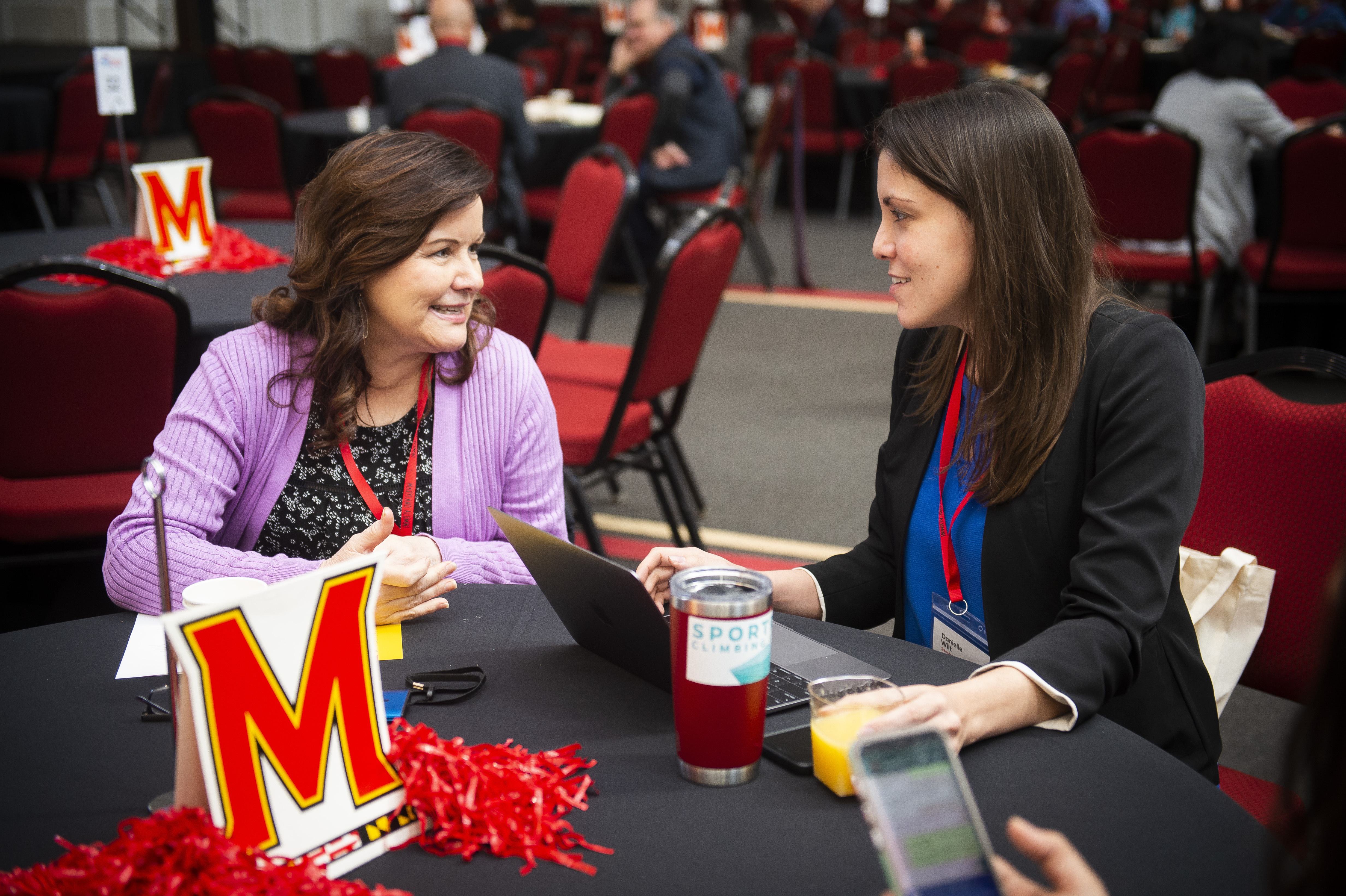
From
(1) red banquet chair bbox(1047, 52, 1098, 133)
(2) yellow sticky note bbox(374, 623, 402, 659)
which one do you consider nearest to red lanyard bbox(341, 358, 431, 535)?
(2) yellow sticky note bbox(374, 623, 402, 659)

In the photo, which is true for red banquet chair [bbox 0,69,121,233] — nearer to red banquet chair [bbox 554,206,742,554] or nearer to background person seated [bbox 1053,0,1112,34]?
red banquet chair [bbox 554,206,742,554]

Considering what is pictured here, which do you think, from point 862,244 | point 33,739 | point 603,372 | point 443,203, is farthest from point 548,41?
point 33,739

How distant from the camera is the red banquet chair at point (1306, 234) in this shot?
4.02 metres

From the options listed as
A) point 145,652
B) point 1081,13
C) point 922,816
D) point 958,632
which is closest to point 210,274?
point 145,652

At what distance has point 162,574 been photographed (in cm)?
92

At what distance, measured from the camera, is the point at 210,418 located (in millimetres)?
1580

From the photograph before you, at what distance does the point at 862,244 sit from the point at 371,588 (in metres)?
6.72

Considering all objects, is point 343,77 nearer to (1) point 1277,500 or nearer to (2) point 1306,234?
(2) point 1306,234

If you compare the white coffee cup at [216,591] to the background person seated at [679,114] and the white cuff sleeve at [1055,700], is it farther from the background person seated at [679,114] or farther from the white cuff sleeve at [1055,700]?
the background person seated at [679,114]

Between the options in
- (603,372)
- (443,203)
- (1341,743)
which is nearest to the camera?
(1341,743)

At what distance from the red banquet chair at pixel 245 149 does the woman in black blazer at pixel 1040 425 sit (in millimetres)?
4134

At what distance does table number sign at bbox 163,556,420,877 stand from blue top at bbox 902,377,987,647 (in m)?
0.77

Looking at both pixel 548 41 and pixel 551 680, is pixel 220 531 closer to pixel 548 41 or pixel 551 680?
pixel 551 680

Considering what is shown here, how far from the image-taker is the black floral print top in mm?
1655
